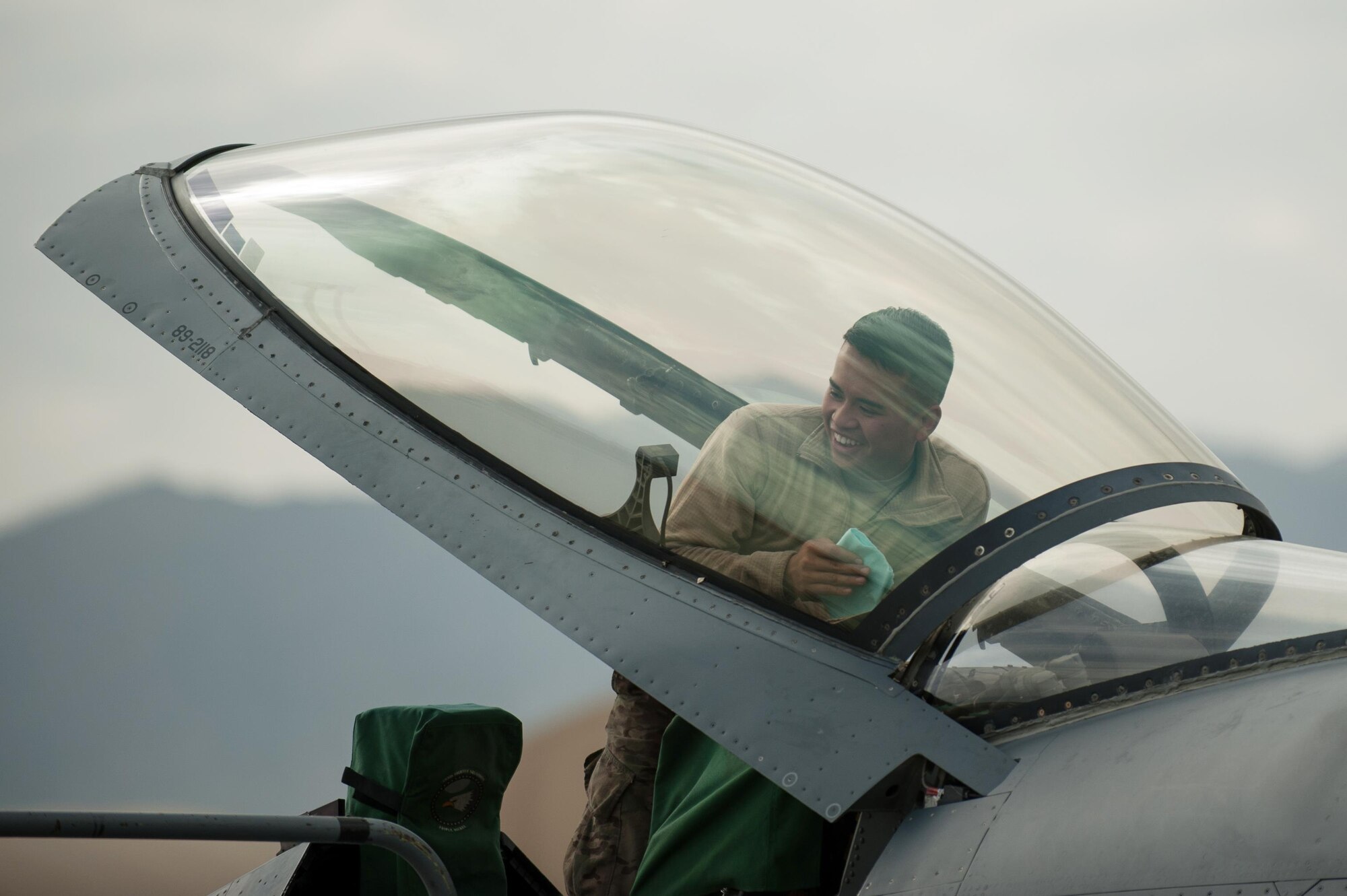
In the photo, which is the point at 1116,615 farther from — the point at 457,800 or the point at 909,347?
the point at 457,800

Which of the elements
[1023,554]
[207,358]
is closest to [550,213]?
[207,358]

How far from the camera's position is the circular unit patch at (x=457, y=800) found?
7.70 feet

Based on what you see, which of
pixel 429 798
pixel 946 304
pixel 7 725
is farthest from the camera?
pixel 7 725

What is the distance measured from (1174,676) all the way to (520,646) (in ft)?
22.7

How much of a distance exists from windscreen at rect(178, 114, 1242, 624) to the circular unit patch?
0.78 m

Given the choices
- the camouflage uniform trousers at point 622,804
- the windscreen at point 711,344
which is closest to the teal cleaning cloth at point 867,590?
the windscreen at point 711,344

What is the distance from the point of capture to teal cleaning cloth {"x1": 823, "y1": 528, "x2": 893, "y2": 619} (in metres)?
1.78

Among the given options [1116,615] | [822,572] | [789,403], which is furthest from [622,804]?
[1116,615]

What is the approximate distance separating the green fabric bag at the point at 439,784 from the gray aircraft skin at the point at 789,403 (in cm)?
61

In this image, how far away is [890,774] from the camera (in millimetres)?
1638

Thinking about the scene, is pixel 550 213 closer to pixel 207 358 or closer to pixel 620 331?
pixel 620 331

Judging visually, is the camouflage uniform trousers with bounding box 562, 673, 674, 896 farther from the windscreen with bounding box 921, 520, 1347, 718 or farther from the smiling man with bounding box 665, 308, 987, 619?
the windscreen with bounding box 921, 520, 1347, 718

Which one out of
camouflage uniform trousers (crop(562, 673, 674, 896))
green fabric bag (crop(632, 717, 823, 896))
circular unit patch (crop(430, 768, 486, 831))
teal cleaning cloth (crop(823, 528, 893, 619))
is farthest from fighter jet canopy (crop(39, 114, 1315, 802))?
circular unit patch (crop(430, 768, 486, 831))

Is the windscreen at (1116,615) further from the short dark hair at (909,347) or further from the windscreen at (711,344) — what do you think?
the short dark hair at (909,347)
